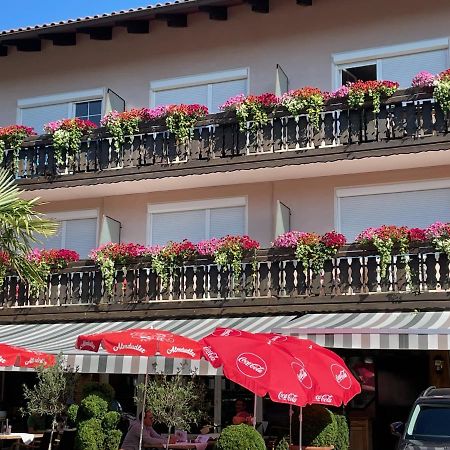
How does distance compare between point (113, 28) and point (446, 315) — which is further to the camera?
point (113, 28)

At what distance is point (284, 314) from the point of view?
1822 cm

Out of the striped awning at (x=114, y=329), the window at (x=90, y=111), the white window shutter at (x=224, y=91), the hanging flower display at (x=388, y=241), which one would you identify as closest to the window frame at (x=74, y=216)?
the window at (x=90, y=111)

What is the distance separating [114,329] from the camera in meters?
18.7

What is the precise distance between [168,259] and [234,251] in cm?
182

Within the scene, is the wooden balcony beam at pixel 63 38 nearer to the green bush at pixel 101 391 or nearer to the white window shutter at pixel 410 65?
the white window shutter at pixel 410 65

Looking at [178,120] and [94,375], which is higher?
[178,120]

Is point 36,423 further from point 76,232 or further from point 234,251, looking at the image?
point 234,251

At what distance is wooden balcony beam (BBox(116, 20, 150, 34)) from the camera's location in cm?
2236

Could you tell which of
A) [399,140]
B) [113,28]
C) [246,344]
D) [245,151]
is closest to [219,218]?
[245,151]

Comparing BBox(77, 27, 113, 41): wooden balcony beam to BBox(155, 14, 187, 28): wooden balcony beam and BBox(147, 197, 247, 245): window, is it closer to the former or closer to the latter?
BBox(155, 14, 187, 28): wooden balcony beam

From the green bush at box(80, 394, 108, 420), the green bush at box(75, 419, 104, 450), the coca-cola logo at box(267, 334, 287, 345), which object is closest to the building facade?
the green bush at box(80, 394, 108, 420)

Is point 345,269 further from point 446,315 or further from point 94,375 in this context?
point 94,375

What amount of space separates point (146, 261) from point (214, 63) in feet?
19.5

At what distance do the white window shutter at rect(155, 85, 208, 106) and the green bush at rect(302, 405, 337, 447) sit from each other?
36.7 feet
